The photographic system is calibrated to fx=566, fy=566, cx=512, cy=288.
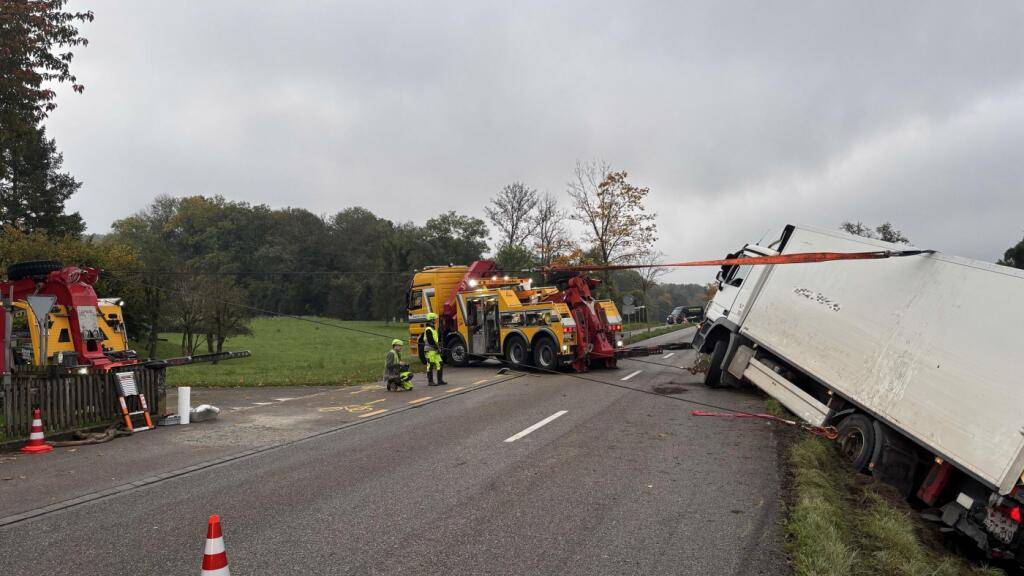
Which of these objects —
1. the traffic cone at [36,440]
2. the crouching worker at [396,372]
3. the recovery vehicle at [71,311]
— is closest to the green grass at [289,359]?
the crouching worker at [396,372]

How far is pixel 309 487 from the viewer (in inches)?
232

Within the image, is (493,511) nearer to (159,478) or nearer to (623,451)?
(623,451)

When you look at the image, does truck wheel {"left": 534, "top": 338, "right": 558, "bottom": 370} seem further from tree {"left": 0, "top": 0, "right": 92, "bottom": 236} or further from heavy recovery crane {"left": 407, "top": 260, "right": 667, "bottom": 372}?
tree {"left": 0, "top": 0, "right": 92, "bottom": 236}

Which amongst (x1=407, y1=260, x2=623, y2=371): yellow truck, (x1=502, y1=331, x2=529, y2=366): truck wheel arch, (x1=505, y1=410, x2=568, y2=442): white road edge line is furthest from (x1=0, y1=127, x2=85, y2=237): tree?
(x1=505, y1=410, x2=568, y2=442): white road edge line

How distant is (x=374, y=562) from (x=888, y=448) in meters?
5.85

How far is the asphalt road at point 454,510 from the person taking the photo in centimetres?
416

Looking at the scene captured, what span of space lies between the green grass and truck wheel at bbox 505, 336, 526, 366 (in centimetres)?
377

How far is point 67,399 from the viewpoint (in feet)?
28.9

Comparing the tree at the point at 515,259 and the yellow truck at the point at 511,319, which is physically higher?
the tree at the point at 515,259

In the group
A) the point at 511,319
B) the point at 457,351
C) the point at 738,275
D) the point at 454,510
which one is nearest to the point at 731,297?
the point at 738,275

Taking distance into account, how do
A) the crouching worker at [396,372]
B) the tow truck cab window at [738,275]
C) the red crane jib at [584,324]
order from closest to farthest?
the tow truck cab window at [738,275] < the crouching worker at [396,372] < the red crane jib at [584,324]

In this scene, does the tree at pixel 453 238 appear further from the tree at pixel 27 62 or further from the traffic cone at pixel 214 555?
the traffic cone at pixel 214 555

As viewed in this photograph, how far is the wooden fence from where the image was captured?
820 centimetres

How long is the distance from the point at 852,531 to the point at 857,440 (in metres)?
3.01
